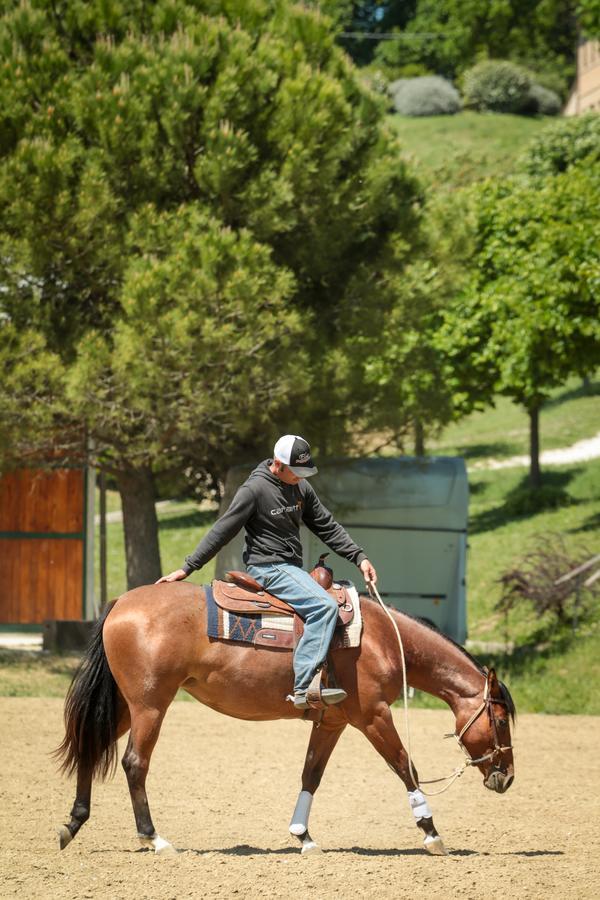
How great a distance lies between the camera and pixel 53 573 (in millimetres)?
18125

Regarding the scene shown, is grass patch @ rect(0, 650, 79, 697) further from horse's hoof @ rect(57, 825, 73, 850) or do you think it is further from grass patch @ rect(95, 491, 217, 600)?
grass patch @ rect(95, 491, 217, 600)

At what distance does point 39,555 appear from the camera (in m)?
18.1

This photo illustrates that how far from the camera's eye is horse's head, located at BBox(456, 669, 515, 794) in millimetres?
6902

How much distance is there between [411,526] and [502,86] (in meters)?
72.0

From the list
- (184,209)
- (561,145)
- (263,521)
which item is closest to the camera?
(263,521)

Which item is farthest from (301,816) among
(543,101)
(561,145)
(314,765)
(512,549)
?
(543,101)

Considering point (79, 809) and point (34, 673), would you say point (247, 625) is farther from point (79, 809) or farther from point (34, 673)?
point (34, 673)

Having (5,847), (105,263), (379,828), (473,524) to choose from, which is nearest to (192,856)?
(5,847)

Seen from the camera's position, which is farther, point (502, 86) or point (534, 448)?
point (502, 86)

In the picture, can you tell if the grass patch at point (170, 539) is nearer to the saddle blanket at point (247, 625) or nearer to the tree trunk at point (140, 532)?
the tree trunk at point (140, 532)

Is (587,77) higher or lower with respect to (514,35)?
lower

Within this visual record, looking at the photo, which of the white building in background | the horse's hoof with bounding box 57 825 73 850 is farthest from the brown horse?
the white building in background

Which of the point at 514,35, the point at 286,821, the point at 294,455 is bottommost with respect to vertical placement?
the point at 286,821

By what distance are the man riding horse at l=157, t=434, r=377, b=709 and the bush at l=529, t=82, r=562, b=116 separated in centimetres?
8041
